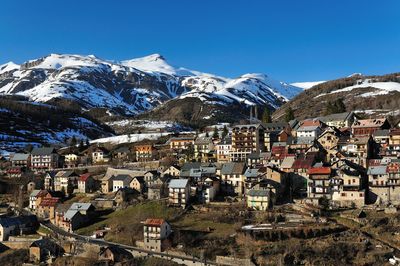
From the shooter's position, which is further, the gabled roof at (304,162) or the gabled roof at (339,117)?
the gabled roof at (339,117)

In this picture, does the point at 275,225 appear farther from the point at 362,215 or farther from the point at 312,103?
the point at 312,103

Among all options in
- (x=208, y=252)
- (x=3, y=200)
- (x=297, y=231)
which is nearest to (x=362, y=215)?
(x=297, y=231)

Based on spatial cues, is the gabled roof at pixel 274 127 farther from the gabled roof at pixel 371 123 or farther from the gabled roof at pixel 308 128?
the gabled roof at pixel 371 123

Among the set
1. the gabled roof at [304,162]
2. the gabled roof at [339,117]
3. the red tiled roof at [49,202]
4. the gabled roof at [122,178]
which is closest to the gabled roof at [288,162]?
the gabled roof at [304,162]

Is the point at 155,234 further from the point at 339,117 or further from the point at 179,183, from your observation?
the point at 339,117

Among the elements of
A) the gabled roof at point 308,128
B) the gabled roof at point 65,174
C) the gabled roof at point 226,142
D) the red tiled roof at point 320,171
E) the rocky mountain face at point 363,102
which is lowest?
the gabled roof at point 65,174

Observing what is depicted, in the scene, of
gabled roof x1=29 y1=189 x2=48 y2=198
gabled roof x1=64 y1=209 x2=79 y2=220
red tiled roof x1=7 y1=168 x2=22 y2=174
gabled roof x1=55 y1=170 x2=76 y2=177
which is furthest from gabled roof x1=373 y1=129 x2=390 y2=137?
red tiled roof x1=7 y1=168 x2=22 y2=174

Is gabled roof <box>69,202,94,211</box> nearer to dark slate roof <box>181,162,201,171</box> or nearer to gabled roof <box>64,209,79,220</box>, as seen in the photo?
gabled roof <box>64,209,79,220</box>

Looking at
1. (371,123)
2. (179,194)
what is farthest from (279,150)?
(371,123)


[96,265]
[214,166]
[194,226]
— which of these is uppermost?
[214,166]
